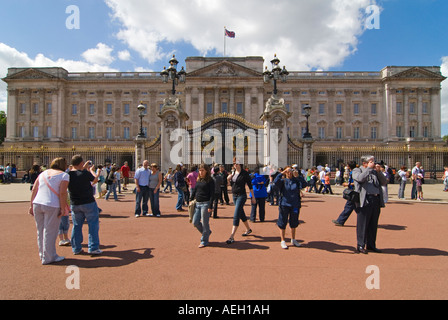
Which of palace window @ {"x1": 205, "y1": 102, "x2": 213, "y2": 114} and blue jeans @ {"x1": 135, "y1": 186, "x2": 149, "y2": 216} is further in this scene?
palace window @ {"x1": 205, "y1": 102, "x2": 213, "y2": 114}

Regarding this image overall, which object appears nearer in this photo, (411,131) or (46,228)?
(46,228)

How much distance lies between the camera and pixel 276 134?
1692cm

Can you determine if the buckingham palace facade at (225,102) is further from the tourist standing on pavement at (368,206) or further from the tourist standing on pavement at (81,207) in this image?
the tourist standing on pavement at (81,207)

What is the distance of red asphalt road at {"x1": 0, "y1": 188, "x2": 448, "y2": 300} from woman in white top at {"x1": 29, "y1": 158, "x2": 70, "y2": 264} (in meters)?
0.33

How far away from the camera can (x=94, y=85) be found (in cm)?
5259

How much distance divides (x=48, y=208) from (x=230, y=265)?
3.37m

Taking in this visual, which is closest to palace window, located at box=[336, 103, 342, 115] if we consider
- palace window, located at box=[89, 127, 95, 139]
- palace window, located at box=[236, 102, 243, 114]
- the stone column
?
palace window, located at box=[236, 102, 243, 114]

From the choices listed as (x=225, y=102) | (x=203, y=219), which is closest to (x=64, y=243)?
(x=203, y=219)

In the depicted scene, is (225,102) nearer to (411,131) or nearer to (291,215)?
(411,131)

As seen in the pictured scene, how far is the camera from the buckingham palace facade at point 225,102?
49.3 meters

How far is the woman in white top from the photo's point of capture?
4777 millimetres

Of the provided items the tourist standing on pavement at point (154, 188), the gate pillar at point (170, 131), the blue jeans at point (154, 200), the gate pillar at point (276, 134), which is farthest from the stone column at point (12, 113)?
the blue jeans at point (154, 200)

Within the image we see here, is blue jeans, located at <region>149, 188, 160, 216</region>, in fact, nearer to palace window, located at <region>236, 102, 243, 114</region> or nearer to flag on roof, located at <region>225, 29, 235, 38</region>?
flag on roof, located at <region>225, 29, 235, 38</region>
